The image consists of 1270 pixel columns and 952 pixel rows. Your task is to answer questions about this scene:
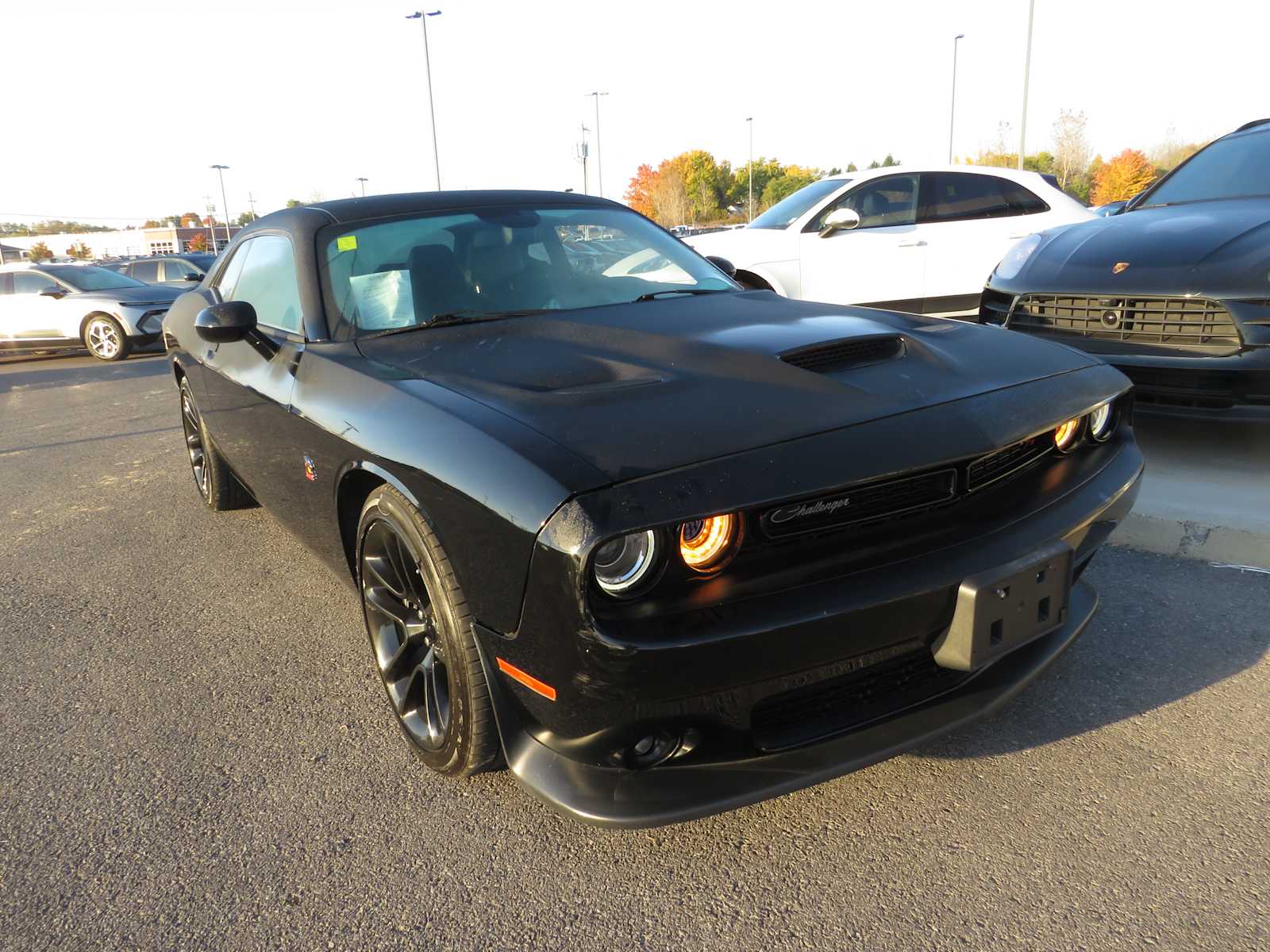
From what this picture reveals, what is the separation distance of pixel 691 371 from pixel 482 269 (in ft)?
3.69

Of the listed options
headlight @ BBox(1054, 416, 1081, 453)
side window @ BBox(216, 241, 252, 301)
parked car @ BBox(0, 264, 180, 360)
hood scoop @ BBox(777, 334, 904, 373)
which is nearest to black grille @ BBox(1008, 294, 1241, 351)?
headlight @ BBox(1054, 416, 1081, 453)

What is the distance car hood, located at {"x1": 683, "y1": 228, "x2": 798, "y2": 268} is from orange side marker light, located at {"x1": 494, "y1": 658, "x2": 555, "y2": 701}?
19.3 feet

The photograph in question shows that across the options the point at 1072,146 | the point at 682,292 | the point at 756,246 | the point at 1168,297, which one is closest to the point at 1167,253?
Answer: the point at 1168,297

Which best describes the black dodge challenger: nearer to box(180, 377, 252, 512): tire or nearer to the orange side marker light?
the orange side marker light

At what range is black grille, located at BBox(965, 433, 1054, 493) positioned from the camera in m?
2.04

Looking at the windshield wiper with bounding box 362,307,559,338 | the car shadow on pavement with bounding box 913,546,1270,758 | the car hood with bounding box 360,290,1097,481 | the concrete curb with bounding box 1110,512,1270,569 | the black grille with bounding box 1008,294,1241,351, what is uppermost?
the windshield wiper with bounding box 362,307,559,338

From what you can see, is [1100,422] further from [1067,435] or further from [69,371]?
[69,371]

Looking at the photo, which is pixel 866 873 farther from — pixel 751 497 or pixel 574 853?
pixel 751 497

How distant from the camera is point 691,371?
216cm

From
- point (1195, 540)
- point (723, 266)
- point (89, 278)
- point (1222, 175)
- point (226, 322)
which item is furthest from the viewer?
point (89, 278)

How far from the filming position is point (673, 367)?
2195mm

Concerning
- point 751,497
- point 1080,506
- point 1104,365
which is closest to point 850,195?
point 1104,365

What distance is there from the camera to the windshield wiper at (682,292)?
306 centimetres

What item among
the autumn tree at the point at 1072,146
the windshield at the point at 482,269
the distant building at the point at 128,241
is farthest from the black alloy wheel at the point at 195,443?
the distant building at the point at 128,241
